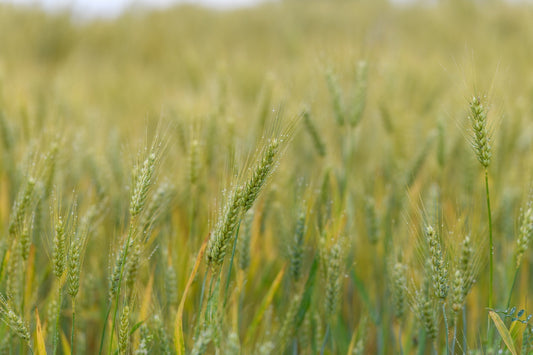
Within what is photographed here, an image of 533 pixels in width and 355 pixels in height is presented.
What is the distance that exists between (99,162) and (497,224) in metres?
1.50

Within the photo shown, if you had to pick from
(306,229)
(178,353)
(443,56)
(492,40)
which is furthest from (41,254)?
(492,40)

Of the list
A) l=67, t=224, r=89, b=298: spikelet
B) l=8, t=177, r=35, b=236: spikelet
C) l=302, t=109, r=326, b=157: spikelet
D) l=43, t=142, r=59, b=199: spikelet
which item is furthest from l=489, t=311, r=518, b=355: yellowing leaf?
l=43, t=142, r=59, b=199: spikelet

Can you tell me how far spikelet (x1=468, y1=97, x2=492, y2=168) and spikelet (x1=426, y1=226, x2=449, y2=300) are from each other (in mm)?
188

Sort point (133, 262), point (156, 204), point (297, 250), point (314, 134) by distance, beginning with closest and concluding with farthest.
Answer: point (133, 262) → point (297, 250) → point (156, 204) → point (314, 134)

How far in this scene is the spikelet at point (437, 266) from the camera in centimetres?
93

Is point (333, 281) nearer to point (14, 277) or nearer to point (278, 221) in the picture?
point (278, 221)

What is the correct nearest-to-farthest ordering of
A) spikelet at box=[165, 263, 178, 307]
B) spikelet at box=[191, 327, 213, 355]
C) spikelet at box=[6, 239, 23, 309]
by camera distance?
1. spikelet at box=[191, 327, 213, 355]
2. spikelet at box=[6, 239, 23, 309]
3. spikelet at box=[165, 263, 178, 307]

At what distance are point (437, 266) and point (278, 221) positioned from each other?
656 millimetres

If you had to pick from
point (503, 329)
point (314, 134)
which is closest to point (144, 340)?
point (503, 329)

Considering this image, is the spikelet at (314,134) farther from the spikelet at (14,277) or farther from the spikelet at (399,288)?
the spikelet at (14,277)

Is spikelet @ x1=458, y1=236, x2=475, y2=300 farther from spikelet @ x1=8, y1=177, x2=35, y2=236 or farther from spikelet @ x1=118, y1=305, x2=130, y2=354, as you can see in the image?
spikelet @ x1=8, y1=177, x2=35, y2=236

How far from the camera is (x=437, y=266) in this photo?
3.06ft

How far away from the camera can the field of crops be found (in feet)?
3.23

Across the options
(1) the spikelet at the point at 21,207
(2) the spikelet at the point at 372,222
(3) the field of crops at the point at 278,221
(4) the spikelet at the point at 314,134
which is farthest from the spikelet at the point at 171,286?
(4) the spikelet at the point at 314,134
